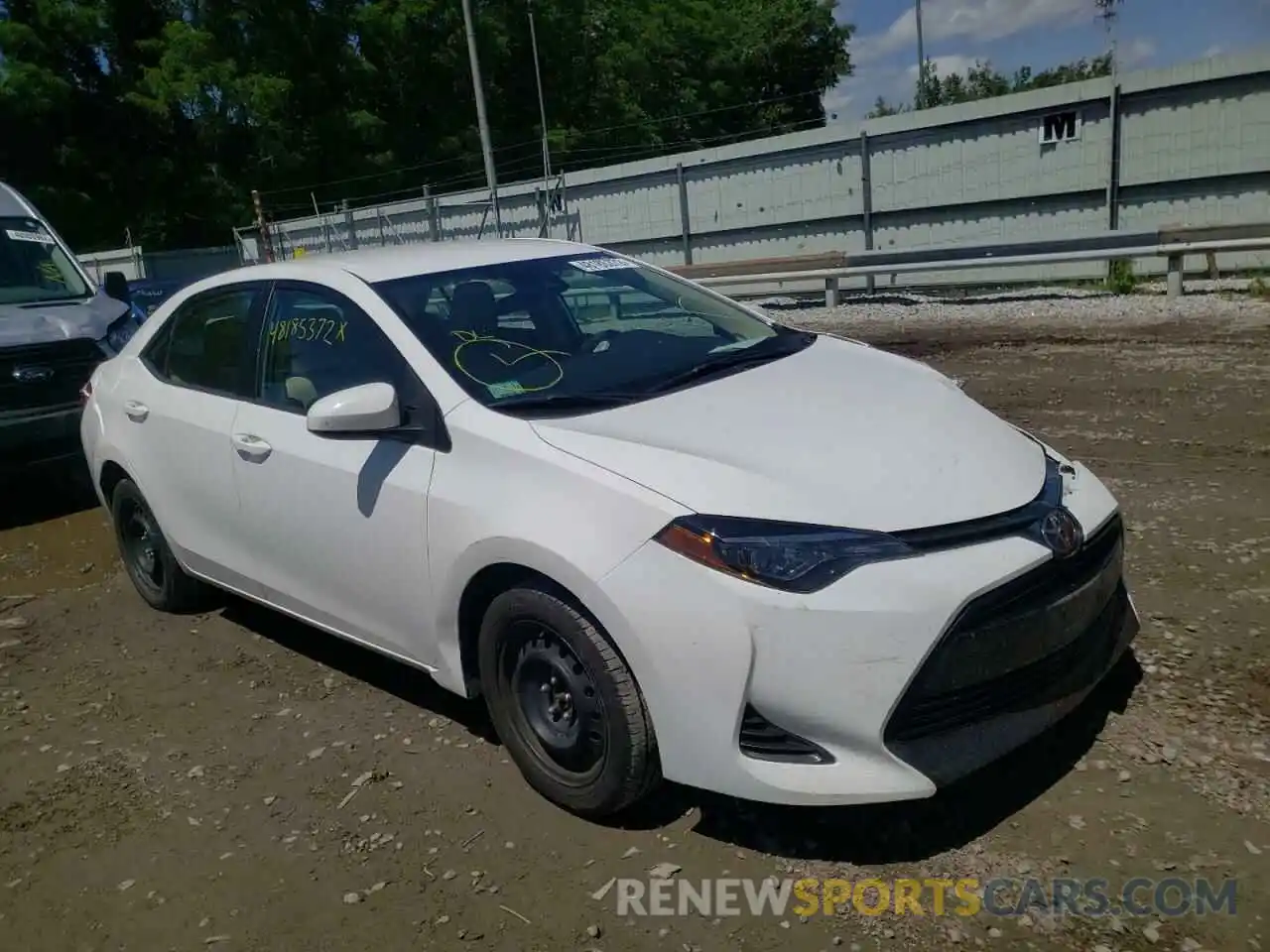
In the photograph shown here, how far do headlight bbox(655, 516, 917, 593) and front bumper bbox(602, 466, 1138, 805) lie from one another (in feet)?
0.11

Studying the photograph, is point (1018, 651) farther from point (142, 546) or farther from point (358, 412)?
point (142, 546)

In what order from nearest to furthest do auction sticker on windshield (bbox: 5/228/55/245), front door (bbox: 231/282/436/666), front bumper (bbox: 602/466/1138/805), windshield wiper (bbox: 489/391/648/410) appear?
front bumper (bbox: 602/466/1138/805) < windshield wiper (bbox: 489/391/648/410) < front door (bbox: 231/282/436/666) < auction sticker on windshield (bbox: 5/228/55/245)

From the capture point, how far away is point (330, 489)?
3768 millimetres

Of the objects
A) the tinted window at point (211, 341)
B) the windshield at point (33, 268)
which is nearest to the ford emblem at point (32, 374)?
the windshield at point (33, 268)

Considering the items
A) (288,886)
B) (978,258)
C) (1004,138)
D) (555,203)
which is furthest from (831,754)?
(555,203)

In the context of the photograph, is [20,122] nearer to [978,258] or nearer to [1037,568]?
[978,258]

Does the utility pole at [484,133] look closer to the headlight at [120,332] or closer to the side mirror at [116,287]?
the side mirror at [116,287]

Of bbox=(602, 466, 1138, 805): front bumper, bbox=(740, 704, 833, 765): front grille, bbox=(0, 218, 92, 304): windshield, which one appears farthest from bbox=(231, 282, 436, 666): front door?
bbox=(0, 218, 92, 304): windshield

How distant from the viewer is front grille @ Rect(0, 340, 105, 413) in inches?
282

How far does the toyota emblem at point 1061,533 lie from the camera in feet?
9.62

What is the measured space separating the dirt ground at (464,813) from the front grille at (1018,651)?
38cm

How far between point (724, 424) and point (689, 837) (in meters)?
1.18

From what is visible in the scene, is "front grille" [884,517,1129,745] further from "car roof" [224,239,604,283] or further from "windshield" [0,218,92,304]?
"windshield" [0,218,92,304]

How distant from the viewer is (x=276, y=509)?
4062 mm
